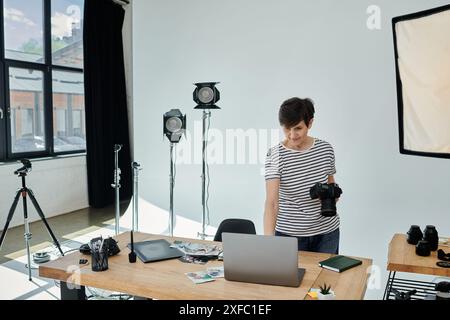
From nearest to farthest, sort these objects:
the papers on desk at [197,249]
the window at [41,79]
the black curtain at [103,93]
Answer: the papers on desk at [197,249] → the window at [41,79] → the black curtain at [103,93]

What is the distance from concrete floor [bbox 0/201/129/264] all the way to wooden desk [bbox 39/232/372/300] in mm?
2493

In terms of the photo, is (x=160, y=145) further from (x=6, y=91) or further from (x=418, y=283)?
(x=418, y=283)

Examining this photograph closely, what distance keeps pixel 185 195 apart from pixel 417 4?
258 centimetres

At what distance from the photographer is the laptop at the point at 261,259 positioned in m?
1.66

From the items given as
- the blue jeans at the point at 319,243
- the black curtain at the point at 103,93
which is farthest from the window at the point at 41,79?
the blue jeans at the point at 319,243

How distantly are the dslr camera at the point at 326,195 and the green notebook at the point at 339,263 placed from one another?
214 millimetres

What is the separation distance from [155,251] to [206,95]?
1773 mm

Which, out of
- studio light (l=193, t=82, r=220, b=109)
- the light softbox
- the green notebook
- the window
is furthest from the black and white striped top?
the window

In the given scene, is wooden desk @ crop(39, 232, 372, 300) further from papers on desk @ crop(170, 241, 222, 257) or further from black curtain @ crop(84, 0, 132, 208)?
black curtain @ crop(84, 0, 132, 208)

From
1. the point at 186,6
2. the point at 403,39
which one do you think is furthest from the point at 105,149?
the point at 403,39

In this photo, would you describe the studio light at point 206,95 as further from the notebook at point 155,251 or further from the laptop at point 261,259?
the laptop at point 261,259

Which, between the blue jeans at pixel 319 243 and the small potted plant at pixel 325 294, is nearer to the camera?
the small potted plant at pixel 325 294

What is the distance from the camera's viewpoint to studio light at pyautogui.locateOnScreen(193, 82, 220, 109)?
3.60 m

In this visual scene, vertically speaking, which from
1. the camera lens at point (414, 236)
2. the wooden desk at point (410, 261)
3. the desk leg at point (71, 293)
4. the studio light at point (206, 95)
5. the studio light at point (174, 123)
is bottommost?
the desk leg at point (71, 293)
